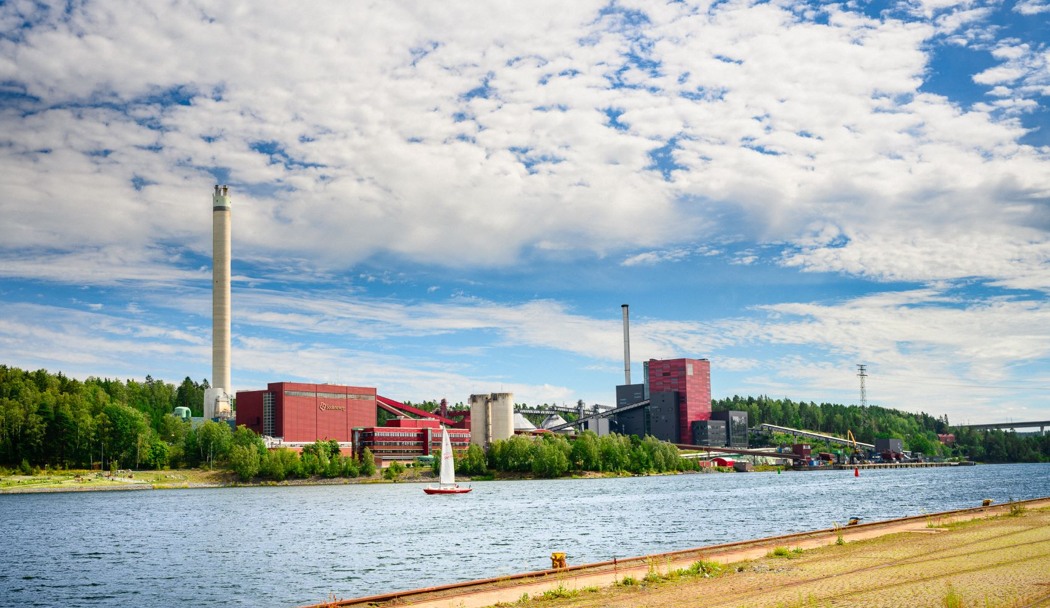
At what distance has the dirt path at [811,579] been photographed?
33625mm

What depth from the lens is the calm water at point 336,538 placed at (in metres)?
56.1

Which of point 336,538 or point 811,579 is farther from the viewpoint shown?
point 336,538

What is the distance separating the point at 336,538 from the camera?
84.6 m

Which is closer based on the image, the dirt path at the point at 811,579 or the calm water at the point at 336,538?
the dirt path at the point at 811,579

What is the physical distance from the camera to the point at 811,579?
128ft

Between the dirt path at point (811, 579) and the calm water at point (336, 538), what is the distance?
13.6 meters

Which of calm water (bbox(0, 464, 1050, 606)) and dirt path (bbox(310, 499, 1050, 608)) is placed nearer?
dirt path (bbox(310, 499, 1050, 608))

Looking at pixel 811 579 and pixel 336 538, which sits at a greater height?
pixel 811 579

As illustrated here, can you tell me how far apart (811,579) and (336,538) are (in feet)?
183

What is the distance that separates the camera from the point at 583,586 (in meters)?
39.5

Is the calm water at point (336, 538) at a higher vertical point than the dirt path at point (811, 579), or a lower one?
lower

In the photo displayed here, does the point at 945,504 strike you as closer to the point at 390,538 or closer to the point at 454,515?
the point at 454,515

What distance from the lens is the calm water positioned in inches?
2210

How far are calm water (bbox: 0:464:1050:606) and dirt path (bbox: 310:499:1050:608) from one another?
13.6 metres
